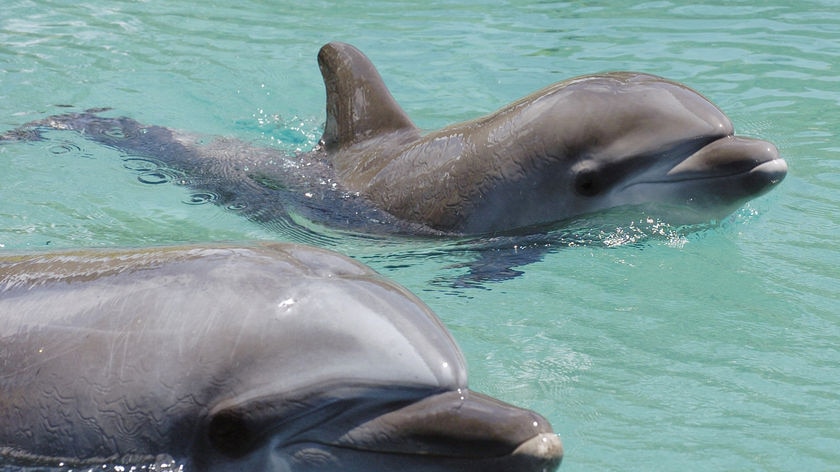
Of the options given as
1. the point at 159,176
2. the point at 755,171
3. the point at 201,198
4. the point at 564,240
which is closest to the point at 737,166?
the point at 755,171

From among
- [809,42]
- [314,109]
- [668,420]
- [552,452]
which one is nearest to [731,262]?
[668,420]

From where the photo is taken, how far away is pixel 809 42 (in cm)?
1258

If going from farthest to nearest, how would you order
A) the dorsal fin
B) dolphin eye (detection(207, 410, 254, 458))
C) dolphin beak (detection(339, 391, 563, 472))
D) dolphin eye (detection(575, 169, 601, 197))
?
the dorsal fin → dolphin eye (detection(575, 169, 601, 197)) → dolphin eye (detection(207, 410, 254, 458)) → dolphin beak (detection(339, 391, 563, 472))

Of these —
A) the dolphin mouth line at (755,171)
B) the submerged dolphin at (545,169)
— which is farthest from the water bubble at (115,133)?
the dolphin mouth line at (755,171)

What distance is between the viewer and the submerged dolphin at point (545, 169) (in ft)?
22.2

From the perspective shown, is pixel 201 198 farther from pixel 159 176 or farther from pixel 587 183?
pixel 587 183

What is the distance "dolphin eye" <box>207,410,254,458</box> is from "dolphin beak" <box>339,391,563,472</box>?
391 mm

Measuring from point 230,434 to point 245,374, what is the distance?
0.19 m

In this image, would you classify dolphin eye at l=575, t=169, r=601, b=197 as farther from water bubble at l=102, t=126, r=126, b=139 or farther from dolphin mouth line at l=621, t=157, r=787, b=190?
water bubble at l=102, t=126, r=126, b=139

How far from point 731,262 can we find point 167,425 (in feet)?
14.1

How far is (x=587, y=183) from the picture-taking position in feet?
23.0

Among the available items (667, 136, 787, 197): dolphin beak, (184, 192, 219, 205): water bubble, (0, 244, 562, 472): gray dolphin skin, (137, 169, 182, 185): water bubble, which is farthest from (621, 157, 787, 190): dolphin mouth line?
(137, 169, 182, 185): water bubble

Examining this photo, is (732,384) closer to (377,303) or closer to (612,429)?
(612,429)

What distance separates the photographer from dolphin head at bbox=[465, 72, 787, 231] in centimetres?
676
